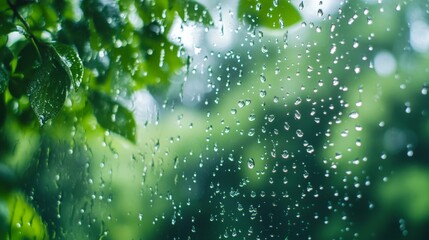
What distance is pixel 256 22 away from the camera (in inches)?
26.9

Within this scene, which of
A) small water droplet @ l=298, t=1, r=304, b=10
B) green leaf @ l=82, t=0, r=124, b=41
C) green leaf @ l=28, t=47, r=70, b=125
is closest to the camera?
green leaf @ l=28, t=47, r=70, b=125

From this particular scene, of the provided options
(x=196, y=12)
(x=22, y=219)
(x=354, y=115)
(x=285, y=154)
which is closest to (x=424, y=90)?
(x=354, y=115)

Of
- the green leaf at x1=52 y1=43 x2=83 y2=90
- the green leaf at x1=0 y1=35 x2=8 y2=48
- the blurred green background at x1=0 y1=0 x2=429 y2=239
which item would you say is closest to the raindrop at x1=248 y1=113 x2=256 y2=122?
the blurred green background at x1=0 y1=0 x2=429 y2=239

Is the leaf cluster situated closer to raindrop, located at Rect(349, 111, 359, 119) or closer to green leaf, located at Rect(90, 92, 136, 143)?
green leaf, located at Rect(90, 92, 136, 143)

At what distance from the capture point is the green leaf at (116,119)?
718 millimetres

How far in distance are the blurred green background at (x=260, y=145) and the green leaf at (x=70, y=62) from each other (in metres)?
0.22

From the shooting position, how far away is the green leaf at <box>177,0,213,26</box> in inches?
27.9

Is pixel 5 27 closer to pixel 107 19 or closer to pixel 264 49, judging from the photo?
pixel 107 19

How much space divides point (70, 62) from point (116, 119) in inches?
7.2

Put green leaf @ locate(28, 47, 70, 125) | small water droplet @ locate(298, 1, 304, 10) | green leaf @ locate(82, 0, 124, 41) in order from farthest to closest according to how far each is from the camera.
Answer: green leaf @ locate(82, 0, 124, 41)
small water droplet @ locate(298, 1, 304, 10)
green leaf @ locate(28, 47, 70, 125)

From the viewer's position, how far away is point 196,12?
0.71 metres

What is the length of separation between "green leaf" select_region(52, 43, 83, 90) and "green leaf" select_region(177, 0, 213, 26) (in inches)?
8.6

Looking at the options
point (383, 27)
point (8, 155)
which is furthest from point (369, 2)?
point (8, 155)

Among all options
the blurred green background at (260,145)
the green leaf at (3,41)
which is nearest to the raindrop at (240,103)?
the blurred green background at (260,145)
